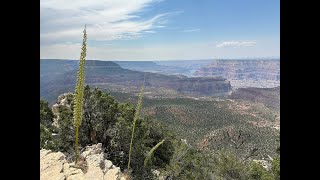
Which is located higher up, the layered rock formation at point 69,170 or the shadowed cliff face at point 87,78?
the shadowed cliff face at point 87,78

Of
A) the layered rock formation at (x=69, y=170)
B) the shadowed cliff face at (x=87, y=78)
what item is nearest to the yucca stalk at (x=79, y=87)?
the shadowed cliff face at (x=87, y=78)

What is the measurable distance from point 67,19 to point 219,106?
44.2 feet

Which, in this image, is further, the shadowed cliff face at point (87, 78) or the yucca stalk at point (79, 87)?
the shadowed cliff face at point (87, 78)

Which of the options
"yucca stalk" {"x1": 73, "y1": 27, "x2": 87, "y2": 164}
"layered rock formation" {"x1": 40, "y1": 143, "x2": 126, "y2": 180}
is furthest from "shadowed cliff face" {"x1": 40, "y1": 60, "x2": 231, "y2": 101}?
"layered rock formation" {"x1": 40, "y1": 143, "x2": 126, "y2": 180}

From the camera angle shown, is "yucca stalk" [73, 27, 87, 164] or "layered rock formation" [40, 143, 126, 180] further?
"layered rock formation" [40, 143, 126, 180]

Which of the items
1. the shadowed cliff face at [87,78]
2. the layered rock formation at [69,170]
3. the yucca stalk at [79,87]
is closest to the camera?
the yucca stalk at [79,87]

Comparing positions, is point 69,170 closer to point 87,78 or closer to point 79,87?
point 87,78

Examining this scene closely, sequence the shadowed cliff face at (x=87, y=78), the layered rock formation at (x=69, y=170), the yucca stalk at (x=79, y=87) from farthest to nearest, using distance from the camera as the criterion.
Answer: the layered rock formation at (x=69, y=170)
the shadowed cliff face at (x=87, y=78)
the yucca stalk at (x=79, y=87)

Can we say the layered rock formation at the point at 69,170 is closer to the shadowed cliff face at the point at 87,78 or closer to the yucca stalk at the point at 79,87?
the shadowed cliff face at the point at 87,78

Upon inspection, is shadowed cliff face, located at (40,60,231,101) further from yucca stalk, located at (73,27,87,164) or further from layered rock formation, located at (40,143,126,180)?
layered rock formation, located at (40,143,126,180)

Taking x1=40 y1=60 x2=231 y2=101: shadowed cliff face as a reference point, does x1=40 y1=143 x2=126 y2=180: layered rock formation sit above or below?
below
